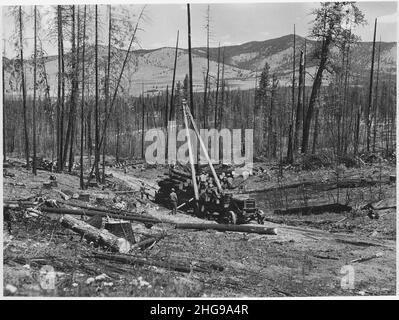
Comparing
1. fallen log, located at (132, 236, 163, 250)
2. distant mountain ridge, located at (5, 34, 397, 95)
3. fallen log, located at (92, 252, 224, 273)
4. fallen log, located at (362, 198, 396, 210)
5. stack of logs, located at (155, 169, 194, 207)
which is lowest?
fallen log, located at (92, 252, 224, 273)

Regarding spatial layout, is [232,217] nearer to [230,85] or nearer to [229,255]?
[229,255]

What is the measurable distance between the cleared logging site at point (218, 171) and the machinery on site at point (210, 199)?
19 mm

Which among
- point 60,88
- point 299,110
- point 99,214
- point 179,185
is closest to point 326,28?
point 299,110

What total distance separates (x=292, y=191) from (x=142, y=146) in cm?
247

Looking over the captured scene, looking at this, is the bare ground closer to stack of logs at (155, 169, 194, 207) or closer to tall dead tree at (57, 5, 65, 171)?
stack of logs at (155, 169, 194, 207)

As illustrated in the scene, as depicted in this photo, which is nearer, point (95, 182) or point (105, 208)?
point (105, 208)

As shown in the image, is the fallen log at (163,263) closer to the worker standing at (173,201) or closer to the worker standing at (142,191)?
the worker standing at (173,201)

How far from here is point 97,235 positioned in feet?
23.4

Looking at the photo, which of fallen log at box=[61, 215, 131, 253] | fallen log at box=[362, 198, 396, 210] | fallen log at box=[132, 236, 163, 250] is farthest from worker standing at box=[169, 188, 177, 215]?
fallen log at box=[362, 198, 396, 210]

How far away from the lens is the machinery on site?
7.57 metres

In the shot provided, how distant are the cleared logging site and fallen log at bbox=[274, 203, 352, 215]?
33 mm

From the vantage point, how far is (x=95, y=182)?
28.8 ft

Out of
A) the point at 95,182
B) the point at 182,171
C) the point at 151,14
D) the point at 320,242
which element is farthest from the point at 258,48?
the point at 95,182
